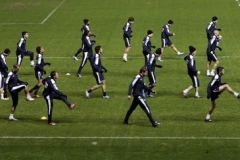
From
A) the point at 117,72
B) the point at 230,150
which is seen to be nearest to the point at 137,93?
the point at 230,150

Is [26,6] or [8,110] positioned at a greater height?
[26,6]

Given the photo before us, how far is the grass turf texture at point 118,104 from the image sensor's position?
72.7 feet

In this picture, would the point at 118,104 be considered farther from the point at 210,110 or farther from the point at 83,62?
the point at 83,62

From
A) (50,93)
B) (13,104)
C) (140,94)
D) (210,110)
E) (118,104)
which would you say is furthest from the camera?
(118,104)

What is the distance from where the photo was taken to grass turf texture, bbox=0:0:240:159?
2216 cm

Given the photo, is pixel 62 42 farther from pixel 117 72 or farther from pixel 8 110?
pixel 8 110

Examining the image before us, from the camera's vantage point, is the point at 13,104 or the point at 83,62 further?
the point at 83,62

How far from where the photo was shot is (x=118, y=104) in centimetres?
2797

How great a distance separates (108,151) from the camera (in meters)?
21.9

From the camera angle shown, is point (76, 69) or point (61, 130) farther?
point (76, 69)

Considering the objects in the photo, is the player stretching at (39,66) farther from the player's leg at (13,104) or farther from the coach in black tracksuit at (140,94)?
the coach in black tracksuit at (140,94)

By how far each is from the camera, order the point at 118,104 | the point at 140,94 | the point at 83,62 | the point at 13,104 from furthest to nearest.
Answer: the point at 83,62, the point at 118,104, the point at 13,104, the point at 140,94

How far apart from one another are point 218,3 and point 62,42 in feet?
69.2

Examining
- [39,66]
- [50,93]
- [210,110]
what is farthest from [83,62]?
[210,110]
